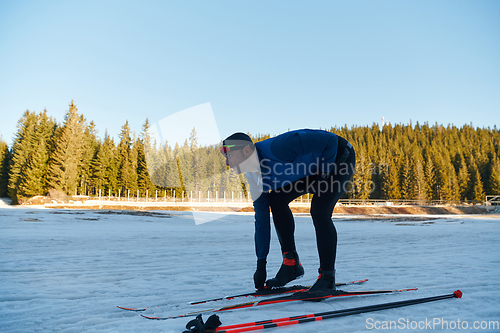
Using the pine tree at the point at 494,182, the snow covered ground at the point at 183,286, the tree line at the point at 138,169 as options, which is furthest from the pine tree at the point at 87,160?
the pine tree at the point at 494,182

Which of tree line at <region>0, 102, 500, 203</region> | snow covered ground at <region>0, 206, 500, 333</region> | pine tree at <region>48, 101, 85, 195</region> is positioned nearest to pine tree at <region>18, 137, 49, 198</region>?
tree line at <region>0, 102, 500, 203</region>

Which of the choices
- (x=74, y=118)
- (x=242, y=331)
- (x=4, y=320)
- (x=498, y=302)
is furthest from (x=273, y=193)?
(x=74, y=118)

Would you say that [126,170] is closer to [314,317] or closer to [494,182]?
[314,317]

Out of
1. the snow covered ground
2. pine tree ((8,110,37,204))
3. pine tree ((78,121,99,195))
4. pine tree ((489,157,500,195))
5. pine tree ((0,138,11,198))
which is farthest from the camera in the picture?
pine tree ((489,157,500,195))

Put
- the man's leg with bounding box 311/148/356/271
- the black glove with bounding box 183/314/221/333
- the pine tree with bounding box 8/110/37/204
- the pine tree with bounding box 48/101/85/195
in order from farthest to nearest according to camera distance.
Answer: the pine tree with bounding box 8/110/37/204, the pine tree with bounding box 48/101/85/195, the man's leg with bounding box 311/148/356/271, the black glove with bounding box 183/314/221/333

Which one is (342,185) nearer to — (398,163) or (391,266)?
(391,266)

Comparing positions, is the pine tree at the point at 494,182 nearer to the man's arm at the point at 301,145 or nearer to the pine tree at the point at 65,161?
the pine tree at the point at 65,161

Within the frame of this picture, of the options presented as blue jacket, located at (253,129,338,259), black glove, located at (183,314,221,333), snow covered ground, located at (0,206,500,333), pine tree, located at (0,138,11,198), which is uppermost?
pine tree, located at (0,138,11,198)

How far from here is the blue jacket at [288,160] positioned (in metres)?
2.30

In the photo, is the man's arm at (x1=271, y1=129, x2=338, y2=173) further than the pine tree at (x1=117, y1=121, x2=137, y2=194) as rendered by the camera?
No

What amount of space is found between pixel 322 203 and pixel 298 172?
35 centimetres

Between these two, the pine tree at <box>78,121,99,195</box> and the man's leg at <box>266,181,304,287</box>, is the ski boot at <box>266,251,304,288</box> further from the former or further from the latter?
the pine tree at <box>78,121,99,195</box>

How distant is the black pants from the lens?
2.43 m

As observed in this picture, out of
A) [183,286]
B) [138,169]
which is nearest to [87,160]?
[138,169]
